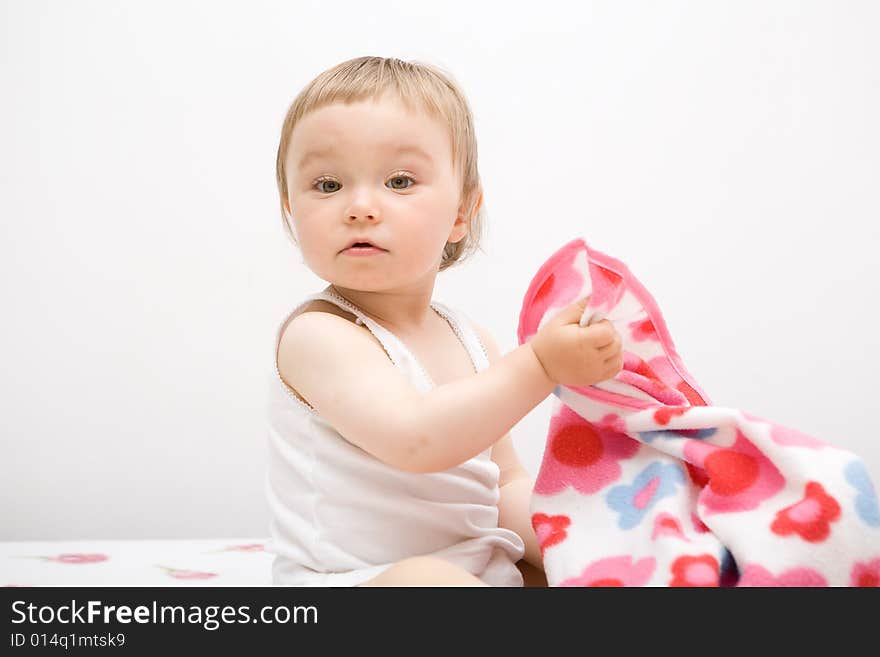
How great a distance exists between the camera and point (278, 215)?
1.57 metres

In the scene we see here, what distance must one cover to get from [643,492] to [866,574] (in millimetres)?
166

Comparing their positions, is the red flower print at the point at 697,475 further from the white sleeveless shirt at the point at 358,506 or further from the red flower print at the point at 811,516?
the white sleeveless shirt at the point at 358,506

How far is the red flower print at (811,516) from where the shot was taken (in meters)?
0.69

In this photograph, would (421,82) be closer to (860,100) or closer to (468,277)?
(468,277)

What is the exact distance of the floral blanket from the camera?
0.69 metres

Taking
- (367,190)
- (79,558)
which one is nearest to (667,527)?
(367,190)

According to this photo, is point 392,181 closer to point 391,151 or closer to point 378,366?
point 391,151

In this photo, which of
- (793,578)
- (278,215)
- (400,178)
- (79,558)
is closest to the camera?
(793,578)

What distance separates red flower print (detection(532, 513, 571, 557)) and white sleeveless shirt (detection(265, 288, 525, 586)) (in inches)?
4.1

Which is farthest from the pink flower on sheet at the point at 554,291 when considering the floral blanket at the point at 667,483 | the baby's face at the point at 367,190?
the baby's face at the point at 367,190

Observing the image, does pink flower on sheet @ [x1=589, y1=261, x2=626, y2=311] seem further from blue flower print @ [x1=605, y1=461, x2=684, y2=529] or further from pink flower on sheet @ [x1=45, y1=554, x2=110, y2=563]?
pink flower on sheet @ [x1=45, y1=554, x2=110, y2=563]
